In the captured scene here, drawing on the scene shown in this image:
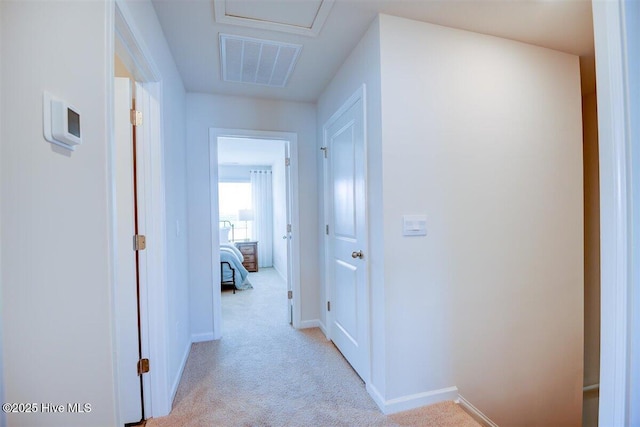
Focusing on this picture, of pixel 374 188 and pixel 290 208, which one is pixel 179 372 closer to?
pixel 290 208

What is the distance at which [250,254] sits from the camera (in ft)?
19.3

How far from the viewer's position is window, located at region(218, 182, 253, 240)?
6.39 m

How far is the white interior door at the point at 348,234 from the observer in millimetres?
1940

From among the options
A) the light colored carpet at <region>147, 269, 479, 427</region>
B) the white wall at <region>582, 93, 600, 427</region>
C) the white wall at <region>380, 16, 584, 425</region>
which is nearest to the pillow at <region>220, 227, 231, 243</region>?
the light colored carpet at <region>147, 269, 479, 427</region>

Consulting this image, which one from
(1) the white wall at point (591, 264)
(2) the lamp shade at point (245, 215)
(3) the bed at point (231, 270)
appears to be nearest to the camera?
(1) the white wall at point (591, 264)

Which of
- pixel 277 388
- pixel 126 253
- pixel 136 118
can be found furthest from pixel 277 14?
pixel 277 388

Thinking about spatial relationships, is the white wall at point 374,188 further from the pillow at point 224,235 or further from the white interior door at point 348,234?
the pillow at point 224,235

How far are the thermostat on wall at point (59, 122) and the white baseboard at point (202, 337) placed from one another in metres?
2.31

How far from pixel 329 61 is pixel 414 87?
2.64ft

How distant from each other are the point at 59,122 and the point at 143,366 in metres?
1.45

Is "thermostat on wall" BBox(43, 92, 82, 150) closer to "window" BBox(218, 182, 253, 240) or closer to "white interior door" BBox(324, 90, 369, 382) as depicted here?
"white interior door" BBox(324, 90, 369, 382)

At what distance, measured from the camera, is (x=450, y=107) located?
1782 millimetres

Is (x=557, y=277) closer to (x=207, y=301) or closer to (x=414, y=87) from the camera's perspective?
(x=414, y=87)

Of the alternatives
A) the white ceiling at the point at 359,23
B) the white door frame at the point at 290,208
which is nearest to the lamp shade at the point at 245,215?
the white door frame at the point at 290,208
